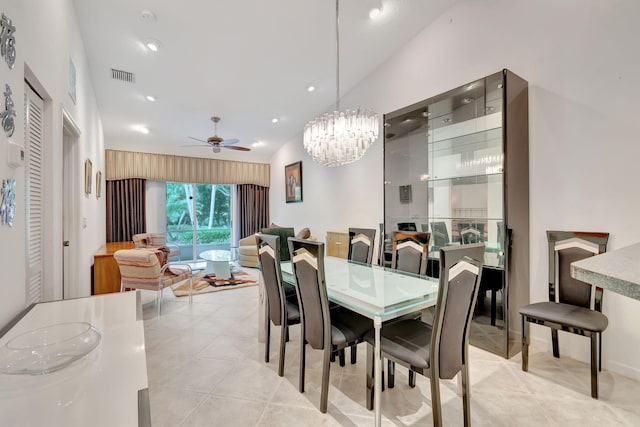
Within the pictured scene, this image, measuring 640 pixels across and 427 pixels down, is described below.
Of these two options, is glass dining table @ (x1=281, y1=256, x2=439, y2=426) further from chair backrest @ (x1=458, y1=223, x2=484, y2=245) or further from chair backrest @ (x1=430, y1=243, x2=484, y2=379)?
chair backrest @ (x1=458, y1=223, x2=484, y2=245)

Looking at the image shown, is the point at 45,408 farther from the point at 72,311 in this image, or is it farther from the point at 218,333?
the point at 218,333

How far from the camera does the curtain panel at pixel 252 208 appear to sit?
753 centimetres

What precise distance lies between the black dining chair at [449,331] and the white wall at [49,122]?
75.6 inches

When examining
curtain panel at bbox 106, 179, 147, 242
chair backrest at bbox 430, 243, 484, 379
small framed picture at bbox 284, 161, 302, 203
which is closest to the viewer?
chair backrest at bbox 430, 243, 484, 379

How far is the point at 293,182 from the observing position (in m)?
6.72

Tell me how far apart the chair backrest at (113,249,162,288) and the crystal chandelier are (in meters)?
2.27

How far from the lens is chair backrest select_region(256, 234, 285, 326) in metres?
2.20

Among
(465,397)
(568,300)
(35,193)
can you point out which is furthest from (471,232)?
(35,193)

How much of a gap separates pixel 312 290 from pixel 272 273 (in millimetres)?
524

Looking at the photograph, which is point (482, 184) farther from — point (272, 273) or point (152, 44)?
point (152, 44)

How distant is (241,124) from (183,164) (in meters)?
2.01

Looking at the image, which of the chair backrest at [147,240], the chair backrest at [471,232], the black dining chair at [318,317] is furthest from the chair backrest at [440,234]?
the chair backrest at [147,240]

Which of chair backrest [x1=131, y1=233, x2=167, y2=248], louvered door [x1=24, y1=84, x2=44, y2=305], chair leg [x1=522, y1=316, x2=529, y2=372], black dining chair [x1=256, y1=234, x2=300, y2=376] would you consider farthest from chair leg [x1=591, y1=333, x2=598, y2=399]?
chair backrest [x1=131, y1=233, x2=167, y2=248]

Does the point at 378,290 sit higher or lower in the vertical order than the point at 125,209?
lower
